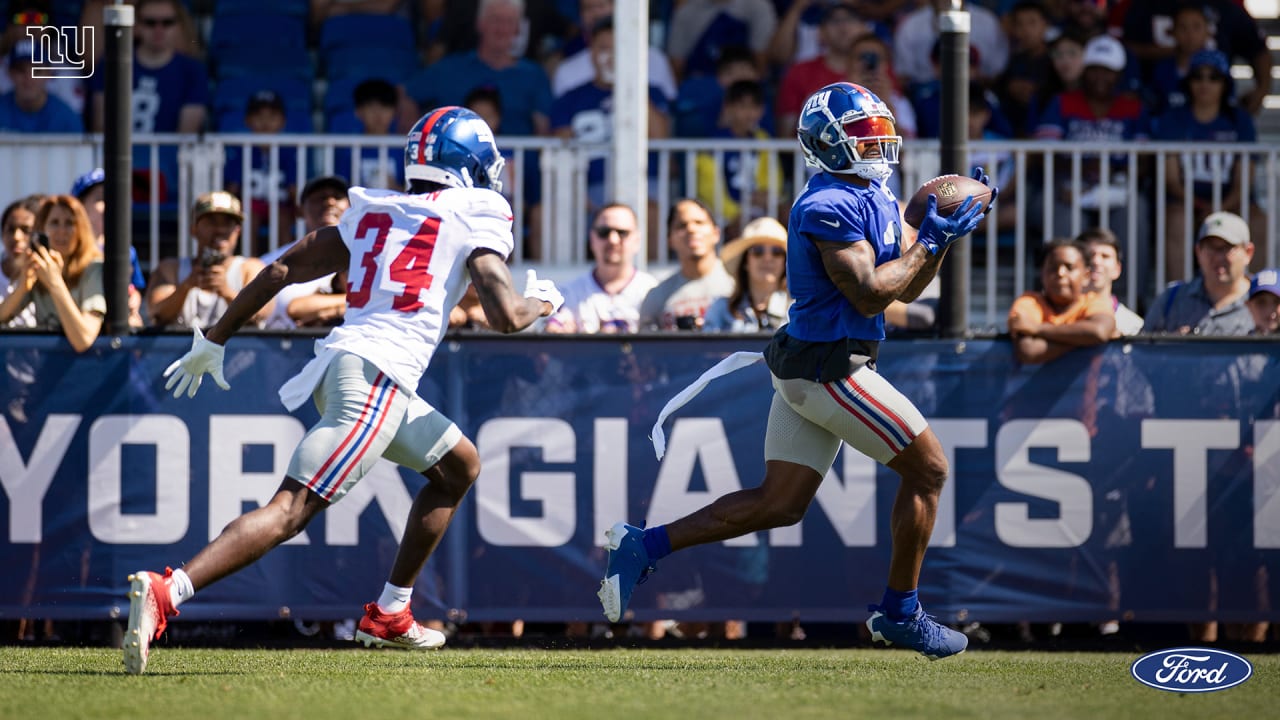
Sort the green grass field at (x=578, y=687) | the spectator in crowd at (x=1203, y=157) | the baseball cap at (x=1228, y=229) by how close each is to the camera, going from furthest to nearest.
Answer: the spectator in crowd at (x=1203, y=157) < the baseball cap at (x=1228, y=229) < the green grass field at (x=578, y=687)

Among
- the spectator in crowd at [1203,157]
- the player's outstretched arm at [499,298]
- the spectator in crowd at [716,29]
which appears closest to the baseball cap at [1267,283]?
the spectator in crowd at [1203,157]

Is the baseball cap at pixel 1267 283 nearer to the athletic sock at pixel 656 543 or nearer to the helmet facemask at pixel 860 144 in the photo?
the helmet facemask at pixel 860 144

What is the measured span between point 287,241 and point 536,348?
→ 332 centimetres

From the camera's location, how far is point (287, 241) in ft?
34.6

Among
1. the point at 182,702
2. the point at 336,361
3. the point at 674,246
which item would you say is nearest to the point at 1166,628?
the point at 674,246

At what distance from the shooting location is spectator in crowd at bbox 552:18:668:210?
1124 centimetres

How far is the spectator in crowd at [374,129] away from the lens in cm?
1061

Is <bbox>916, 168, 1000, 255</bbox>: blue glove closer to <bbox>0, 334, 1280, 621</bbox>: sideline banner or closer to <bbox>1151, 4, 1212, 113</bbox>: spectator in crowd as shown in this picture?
<bbox>0, 334, 1280, 621</bbox>: sideline banner

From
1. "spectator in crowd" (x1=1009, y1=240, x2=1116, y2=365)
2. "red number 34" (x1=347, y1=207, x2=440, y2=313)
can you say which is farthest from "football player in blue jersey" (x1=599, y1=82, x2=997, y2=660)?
"spectator in crowd" (x1=1009, y1=240, x2=1116, y2=365)

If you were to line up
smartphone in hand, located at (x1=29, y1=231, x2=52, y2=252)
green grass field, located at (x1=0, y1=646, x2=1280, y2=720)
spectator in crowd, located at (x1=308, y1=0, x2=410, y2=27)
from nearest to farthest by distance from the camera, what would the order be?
green grass field, located at (x1=0, y1=646, x2=1280, y2=720)
smartphone in hand, located at (x1=29, y1=231, x2=52, y2=252)
spectator in crowd, located at (x1=308, y1=0, x2=410, y2=27)

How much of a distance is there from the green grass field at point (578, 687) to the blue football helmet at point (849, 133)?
5.98ft

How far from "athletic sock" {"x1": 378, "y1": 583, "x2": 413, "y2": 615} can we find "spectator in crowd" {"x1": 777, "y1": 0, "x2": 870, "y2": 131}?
573 cm

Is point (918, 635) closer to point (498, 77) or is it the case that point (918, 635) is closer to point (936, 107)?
point (936, 107)

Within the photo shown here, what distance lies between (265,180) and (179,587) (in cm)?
539
